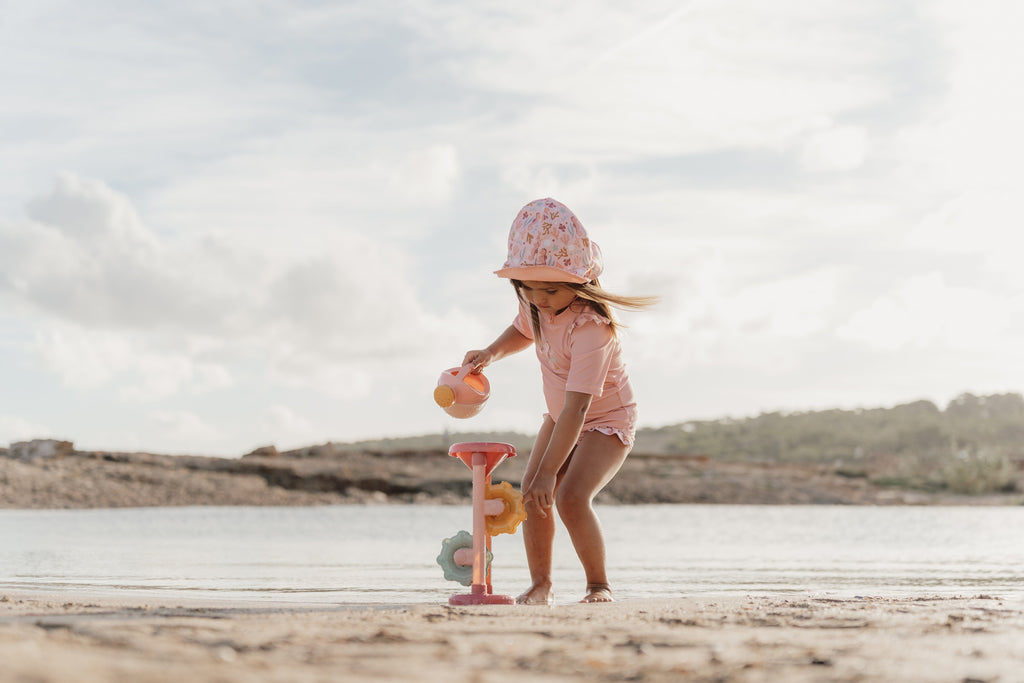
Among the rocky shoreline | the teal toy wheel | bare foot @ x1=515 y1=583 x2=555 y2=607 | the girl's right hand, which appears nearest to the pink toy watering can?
the girl's right hand

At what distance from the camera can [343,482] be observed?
15539mm

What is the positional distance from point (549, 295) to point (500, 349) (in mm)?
420

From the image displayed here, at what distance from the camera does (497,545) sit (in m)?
7.92

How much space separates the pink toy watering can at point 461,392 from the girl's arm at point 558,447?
1.31 feet

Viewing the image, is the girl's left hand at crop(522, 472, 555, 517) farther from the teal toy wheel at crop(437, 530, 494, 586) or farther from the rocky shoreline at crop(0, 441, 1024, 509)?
the rocky shoreline at crop(0, 441, 1024, 509)

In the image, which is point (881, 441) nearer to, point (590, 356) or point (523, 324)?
point (523, 324)

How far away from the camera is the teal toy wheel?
11.5 ft

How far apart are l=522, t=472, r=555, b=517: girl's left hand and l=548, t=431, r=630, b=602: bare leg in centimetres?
7

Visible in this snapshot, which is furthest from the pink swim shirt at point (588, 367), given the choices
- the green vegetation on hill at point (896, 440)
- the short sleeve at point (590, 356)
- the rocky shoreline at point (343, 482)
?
the green vegetation on hill at point (896, 440)

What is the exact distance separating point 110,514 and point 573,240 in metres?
9.84

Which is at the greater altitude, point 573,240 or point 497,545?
point 573,240

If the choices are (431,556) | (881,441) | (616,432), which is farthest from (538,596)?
(881,441)

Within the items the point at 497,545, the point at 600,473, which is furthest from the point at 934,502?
the point at 600,473

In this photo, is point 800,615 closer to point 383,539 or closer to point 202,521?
point 383,539
